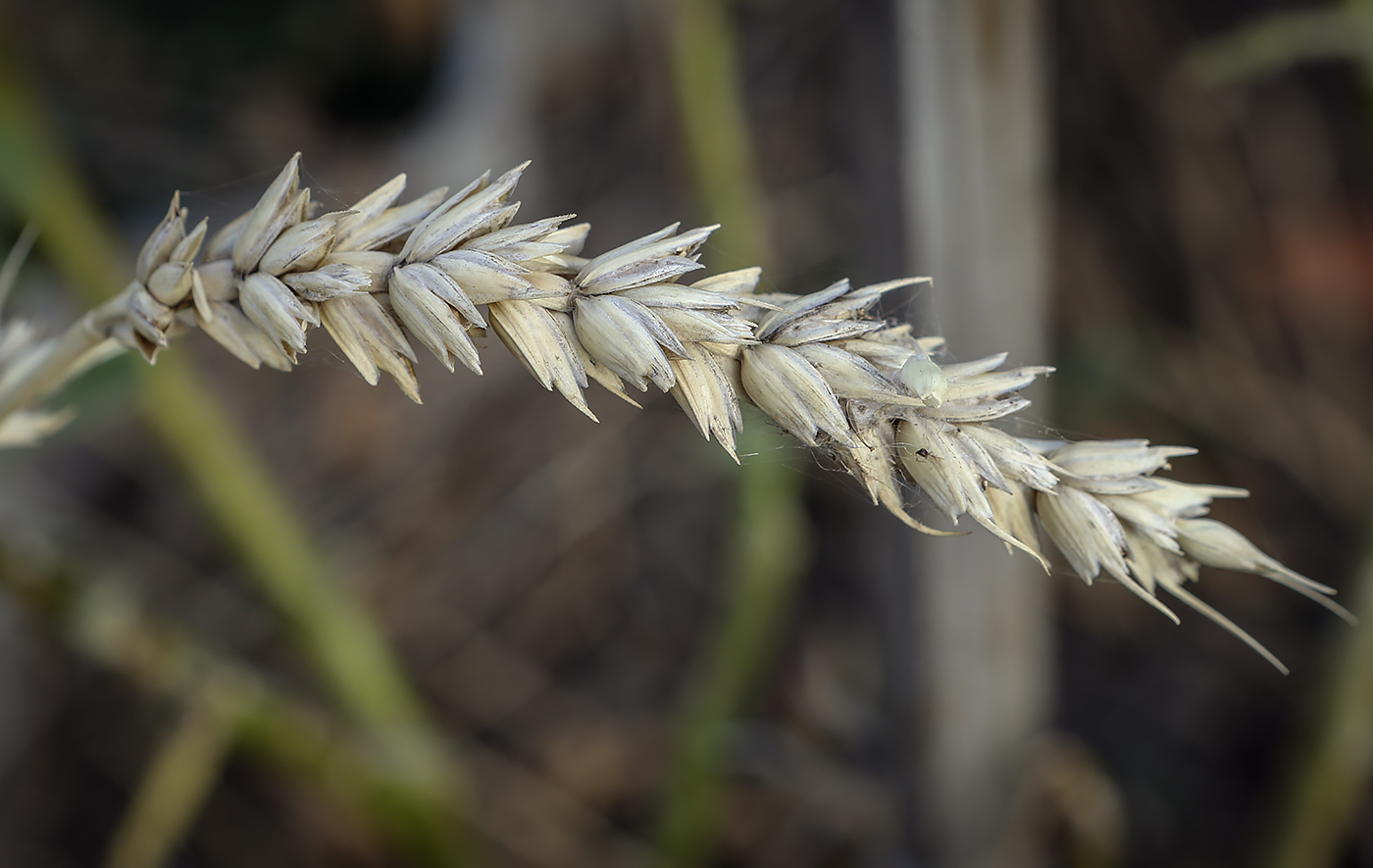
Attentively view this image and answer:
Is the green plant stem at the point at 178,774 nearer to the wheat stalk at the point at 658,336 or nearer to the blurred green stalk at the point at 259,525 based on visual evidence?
the blurred green stalk at the point at 259,525

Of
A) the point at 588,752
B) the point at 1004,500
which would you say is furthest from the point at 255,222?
the point at 588,752

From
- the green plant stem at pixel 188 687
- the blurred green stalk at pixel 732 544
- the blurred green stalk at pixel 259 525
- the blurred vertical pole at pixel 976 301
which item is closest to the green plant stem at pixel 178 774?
the green plant stem at pixel 188 687

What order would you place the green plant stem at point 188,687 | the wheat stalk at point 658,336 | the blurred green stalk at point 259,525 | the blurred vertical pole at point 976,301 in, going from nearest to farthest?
the wheat stalk at point 658,336 → the blurred vertical pole at point 976,301 → the green plant stem at point 188,687 → the blurred green stalk at point 259,525

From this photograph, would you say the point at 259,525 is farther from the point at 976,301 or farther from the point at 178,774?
the point at 976,301

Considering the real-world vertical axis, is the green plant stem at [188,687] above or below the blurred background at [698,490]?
below

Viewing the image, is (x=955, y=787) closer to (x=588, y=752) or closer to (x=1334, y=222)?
(x=588, y=752)

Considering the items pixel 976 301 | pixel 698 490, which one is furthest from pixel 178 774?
pixel 698 490
